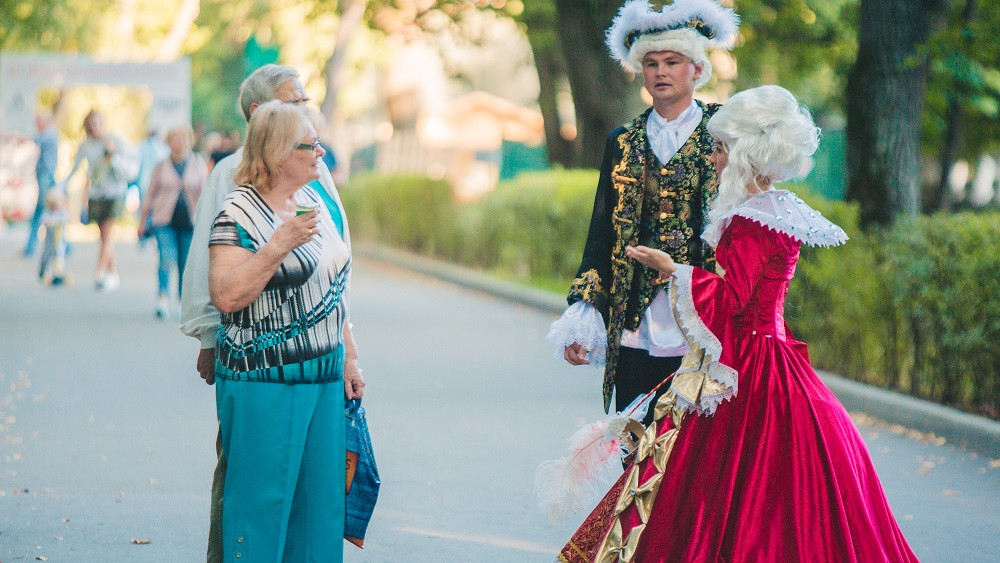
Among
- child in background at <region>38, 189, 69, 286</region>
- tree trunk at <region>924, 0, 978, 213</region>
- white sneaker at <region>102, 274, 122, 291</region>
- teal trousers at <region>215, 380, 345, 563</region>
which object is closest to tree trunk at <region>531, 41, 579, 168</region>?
white sneaker at <region>102, 274, 122, 291</region>

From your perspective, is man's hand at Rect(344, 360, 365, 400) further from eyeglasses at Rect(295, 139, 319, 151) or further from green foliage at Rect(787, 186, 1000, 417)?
green foliage at Rect(787, 186, 1000, 417)

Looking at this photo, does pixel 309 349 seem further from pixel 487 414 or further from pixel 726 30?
pixel 487 414

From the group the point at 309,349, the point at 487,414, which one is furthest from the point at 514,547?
the point at 487,414

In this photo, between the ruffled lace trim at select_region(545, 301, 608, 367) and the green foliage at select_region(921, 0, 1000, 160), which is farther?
the green foliage at select_region(921, 0, 1000, 160)

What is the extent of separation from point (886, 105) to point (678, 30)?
7.13 metres

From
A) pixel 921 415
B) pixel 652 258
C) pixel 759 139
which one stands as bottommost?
pixel 921 415

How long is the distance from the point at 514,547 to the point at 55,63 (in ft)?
81.8

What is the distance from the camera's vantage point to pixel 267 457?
402 cm

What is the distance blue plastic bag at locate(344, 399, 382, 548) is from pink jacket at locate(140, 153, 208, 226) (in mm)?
9391

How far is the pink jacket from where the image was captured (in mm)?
13398

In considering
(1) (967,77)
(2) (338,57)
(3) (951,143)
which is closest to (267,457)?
(1) (967,77)

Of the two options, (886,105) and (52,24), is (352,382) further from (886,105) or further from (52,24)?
(52,24)

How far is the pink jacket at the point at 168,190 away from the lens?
13.4 metres

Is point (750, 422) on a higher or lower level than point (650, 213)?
lower
